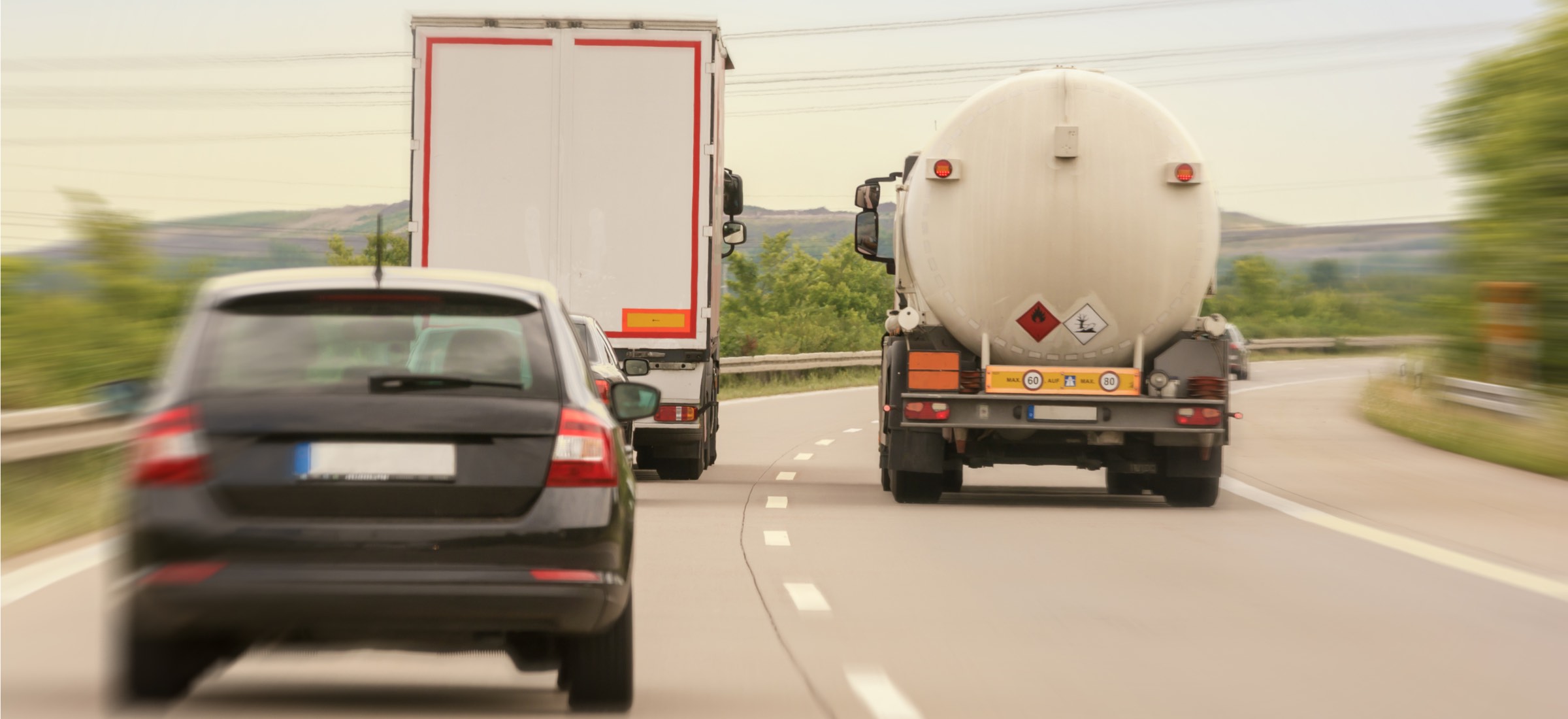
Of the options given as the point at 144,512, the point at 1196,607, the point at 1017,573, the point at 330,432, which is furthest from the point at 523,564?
the point at 1017,573

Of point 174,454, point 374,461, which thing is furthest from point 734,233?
point 174,454

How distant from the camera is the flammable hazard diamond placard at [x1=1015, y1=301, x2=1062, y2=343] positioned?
13.8m

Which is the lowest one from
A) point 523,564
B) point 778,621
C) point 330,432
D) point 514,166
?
point 778,621

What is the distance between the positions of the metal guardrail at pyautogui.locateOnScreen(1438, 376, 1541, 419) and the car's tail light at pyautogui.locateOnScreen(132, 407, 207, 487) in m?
17.1

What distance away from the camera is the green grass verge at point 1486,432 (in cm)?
1792

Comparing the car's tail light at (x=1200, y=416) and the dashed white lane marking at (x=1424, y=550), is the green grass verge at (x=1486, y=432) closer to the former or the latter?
the dashed white lane marking at (x=1424, y=550)

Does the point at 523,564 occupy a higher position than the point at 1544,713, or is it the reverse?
the point at 523,564

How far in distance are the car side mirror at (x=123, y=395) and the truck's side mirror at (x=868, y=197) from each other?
9993 millimetres

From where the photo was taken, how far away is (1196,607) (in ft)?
28.8

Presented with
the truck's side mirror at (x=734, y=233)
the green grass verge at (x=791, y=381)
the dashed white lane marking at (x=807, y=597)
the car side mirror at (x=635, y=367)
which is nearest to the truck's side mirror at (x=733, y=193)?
the truck's side mirror at (x=734, y=233)

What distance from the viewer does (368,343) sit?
5.73 metres

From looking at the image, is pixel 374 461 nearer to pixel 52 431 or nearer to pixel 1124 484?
pixel 52 431

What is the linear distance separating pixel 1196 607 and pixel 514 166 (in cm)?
900

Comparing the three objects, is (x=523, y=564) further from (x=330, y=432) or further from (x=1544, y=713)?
(x=1544, y=713)
